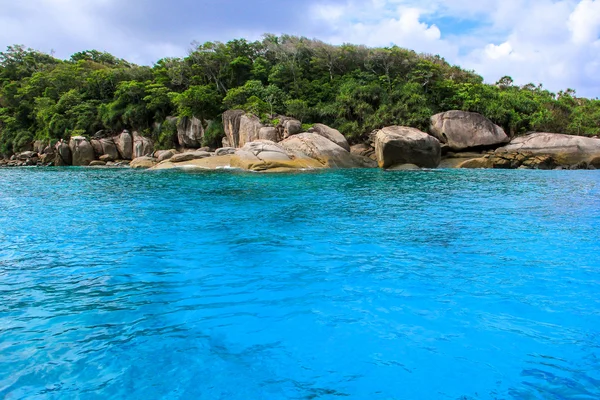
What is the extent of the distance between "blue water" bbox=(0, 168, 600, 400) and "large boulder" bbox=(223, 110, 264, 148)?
805 inches

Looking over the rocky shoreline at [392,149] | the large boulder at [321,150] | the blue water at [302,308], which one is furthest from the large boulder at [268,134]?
the blue water at [302,308]

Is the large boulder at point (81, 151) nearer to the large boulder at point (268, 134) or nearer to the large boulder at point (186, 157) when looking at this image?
Answer: the large boulder at point (186, 157)

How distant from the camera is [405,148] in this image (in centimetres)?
2327

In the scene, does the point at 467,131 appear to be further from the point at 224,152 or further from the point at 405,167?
the point at 224,152

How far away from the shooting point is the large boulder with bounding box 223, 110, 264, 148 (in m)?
28.0

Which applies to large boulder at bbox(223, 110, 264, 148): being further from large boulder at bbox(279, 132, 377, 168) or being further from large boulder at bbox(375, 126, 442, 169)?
large boulder at bbox(375, 126, 442, 169)

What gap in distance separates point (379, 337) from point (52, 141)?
4316 centimetres

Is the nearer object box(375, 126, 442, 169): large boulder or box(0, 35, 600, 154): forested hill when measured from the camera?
box(375, 126, 442, 169): large boulder

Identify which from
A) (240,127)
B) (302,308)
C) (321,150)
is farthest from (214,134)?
(302,308)

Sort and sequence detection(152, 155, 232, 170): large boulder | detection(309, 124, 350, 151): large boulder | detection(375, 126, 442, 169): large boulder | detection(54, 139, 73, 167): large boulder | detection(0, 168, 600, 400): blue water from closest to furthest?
detection(0, 168, 600, 400): blue water → detection(375, 126, 442, 169): large boulder → detection(152, 155, 232, 170): large boulder → detection(309, 124, 350, 151): large boulder → detection(54, 139, 73, 167): large boulder

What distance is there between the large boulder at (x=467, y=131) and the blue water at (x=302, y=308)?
20.2 meters

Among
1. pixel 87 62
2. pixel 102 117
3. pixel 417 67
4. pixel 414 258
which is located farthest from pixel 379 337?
pixel 87 62

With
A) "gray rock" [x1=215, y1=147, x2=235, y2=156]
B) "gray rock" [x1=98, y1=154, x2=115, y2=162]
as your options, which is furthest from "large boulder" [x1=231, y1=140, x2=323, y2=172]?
"gray rock" [x1=98, y1=154, x2=115, y2=162]

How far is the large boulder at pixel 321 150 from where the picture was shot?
2292cm
